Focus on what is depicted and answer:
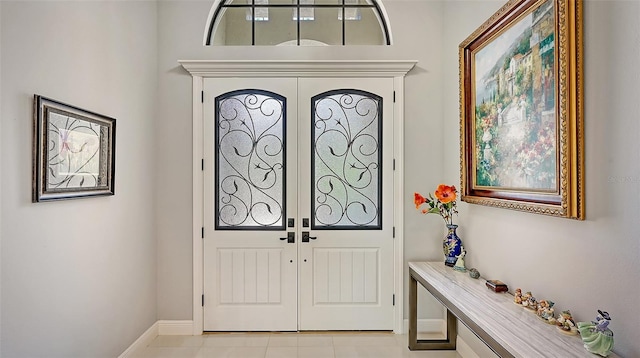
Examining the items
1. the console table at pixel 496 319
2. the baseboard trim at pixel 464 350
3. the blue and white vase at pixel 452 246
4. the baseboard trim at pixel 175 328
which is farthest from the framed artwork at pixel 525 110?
the baseboard trim at pixel 175 328

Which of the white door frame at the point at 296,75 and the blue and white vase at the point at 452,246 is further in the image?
the white door frame at the point at 296,75

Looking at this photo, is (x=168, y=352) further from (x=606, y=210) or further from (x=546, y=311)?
Answer: (x=606, y=210)

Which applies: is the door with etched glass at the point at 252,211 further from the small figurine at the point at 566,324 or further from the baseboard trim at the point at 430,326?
the small figurine at the point at 566,324

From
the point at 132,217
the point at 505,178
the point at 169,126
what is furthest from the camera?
the point at 169,126

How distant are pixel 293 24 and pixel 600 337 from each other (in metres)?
2.87

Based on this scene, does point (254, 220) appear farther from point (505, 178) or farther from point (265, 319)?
point (505, 178)

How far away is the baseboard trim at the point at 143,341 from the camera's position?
2471 millimetres

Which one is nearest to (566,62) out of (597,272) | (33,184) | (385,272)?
(597,272)

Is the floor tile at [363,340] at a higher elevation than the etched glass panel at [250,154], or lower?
lower

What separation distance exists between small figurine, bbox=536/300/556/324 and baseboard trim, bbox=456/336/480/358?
97 cm

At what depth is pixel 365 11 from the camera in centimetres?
302

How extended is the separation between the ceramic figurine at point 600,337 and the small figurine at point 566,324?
0.16m

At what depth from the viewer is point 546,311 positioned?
5.19ft

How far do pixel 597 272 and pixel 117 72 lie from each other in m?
2.90
